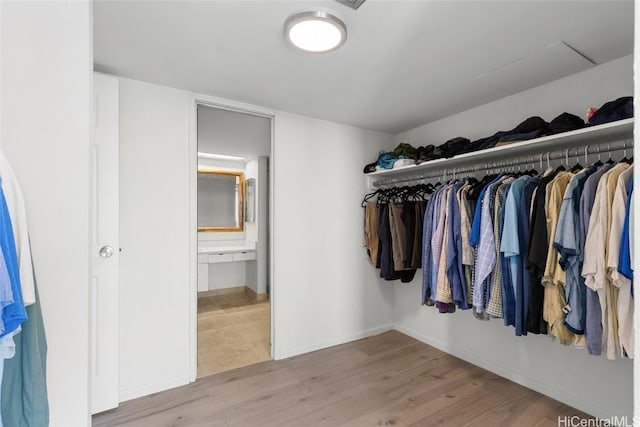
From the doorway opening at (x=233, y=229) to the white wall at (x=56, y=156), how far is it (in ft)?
6.56

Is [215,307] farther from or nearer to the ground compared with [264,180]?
nearer to the ground

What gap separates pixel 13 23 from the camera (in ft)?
2.93

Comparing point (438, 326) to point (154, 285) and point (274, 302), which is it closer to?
point (274, 302)

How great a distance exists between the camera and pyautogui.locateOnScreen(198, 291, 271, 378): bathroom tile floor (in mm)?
2465

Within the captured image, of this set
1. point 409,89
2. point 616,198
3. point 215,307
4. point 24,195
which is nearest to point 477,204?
point 616,198

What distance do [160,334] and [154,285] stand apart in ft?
1.16

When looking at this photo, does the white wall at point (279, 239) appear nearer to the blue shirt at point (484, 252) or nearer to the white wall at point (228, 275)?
the blue shirt at point (484, 252)

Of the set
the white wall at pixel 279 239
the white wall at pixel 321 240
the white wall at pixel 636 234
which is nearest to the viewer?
the white wall at pixel 636 234

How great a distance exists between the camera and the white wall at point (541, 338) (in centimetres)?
173

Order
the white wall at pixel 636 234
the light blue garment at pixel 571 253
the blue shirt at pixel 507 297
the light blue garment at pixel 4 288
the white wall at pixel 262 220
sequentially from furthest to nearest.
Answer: the white wall at pixel 262 220, the blue shirt at pixel 507 297, the light blue garment at pixel 571 253, the light blue garment at pixel 4 288, the white wall at pixel 636 234

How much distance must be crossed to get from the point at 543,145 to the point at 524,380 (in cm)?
168

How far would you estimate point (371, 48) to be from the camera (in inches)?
64.4

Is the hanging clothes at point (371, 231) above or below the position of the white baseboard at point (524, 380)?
above

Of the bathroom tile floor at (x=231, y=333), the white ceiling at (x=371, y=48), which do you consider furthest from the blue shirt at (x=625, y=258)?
the bathroom tile floor at (x=231, y=333)
